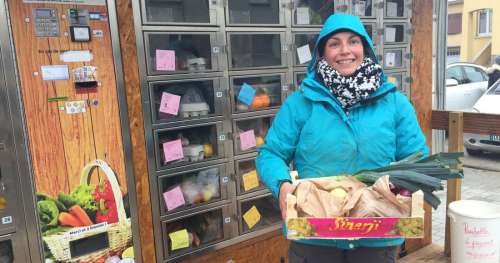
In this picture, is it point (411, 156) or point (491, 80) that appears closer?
point (411, 156)

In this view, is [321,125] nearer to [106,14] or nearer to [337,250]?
[337,250]

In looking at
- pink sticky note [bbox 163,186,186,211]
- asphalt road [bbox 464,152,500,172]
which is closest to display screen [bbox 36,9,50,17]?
pink sticky note [bbox 163,186,186,211]

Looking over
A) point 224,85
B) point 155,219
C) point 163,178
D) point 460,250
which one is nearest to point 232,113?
point 224,85

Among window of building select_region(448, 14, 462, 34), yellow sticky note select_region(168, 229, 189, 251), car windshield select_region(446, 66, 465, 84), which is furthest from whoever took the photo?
window of building select_region(448, 14, 462, 34)

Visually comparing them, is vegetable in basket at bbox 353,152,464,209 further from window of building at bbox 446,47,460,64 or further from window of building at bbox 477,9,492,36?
window of building at bbox 446,47,460,64

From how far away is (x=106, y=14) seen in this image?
233 centimetres

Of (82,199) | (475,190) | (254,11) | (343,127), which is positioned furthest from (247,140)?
(475,190)

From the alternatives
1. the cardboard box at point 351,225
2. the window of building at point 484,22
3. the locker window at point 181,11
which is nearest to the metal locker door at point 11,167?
the locker window at point 181,11

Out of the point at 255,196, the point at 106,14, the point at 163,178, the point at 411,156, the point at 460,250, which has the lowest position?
the point at 460,250

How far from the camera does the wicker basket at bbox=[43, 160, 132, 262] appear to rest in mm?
2295

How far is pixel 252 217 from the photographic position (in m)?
3.04

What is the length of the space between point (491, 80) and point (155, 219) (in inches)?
318

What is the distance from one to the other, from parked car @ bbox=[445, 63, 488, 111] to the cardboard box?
7236mm

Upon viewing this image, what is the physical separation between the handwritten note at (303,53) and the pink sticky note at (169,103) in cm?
103
